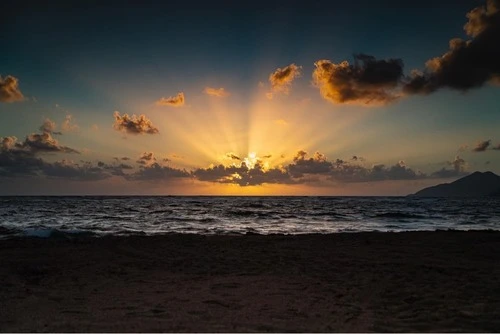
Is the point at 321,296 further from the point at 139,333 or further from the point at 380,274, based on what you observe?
the point at 139,333

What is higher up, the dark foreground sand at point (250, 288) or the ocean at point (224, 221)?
the ocean at point (224, 221)

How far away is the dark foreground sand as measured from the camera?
660 cm

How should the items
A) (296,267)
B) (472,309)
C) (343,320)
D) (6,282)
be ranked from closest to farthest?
(343,320)
(472,309)
(6,282)
(296,267)

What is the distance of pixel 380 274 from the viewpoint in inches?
418

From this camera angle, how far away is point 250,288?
909 centimetres

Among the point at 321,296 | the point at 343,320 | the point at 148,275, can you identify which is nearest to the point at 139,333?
the point at 343,320

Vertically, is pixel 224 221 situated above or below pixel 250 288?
above

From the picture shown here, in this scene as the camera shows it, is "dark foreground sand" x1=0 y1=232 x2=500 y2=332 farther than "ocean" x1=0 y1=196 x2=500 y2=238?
No

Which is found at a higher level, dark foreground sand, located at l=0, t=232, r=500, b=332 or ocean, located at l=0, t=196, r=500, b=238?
ocean, located at l=0, t=196, r=500, b=238

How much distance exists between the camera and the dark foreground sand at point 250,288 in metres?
6.60

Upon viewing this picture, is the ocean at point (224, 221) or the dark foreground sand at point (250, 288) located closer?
the dark foreground sand at point (250, 288)

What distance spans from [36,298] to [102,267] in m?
3.51

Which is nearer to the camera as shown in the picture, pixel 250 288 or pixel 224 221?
pixel 250 288

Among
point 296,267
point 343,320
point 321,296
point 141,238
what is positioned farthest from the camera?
point 141,238
